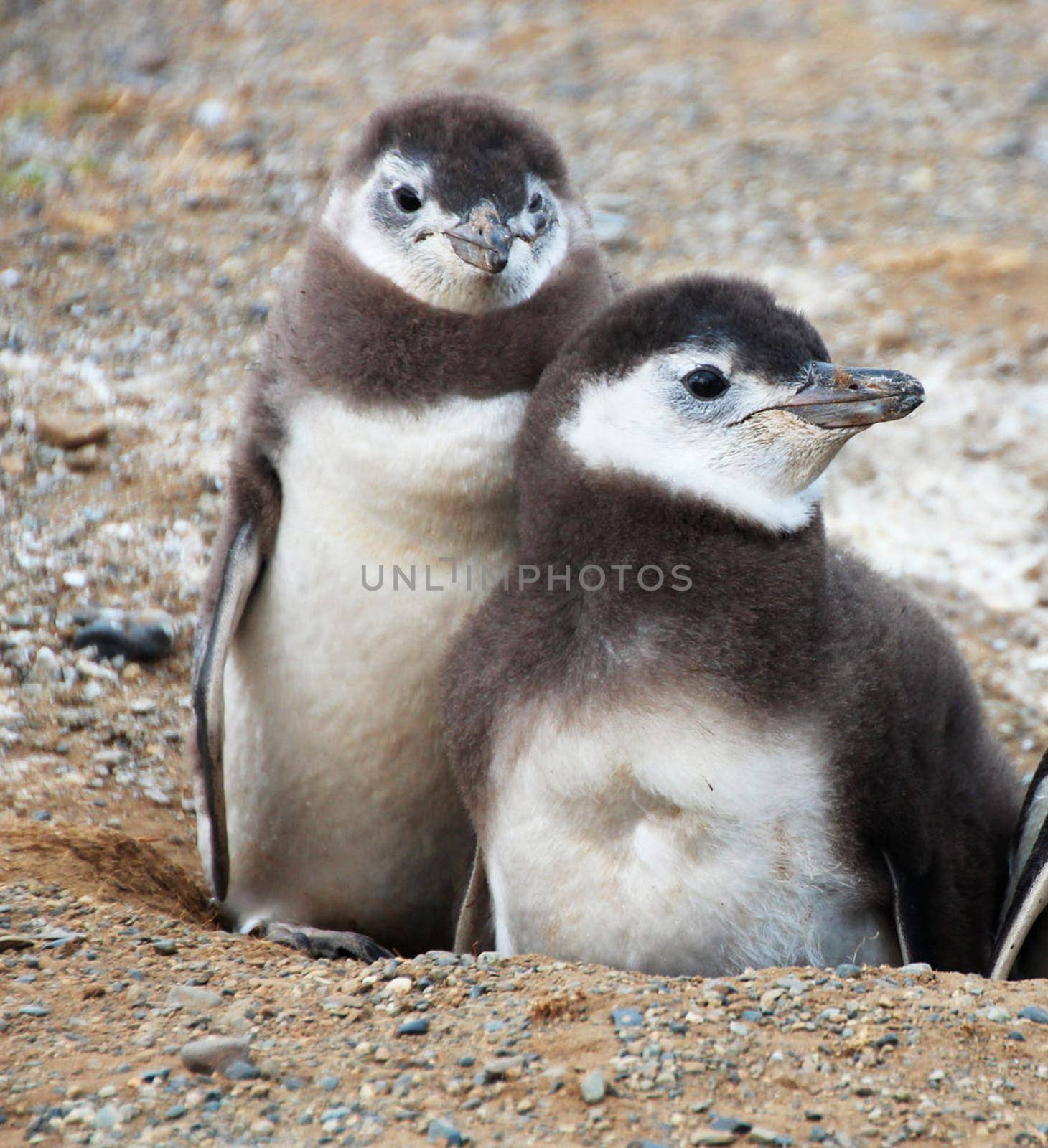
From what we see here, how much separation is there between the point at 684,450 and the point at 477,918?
3.86ft

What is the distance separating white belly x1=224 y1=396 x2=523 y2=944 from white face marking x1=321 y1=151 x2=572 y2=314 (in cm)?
24

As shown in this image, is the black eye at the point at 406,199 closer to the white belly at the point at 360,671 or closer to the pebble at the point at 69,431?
the white belly at the point at 360,671

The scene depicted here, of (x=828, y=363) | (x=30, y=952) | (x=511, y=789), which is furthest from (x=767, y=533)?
(x=30, y=952)

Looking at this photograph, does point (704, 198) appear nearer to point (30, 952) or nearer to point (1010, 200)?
point (1010, 200)

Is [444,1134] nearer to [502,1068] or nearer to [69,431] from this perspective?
[502,1068]

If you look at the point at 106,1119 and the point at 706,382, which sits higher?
the point at 706,382

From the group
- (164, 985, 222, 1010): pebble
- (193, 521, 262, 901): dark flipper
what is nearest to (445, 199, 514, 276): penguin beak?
(193, 521, 262, 901): dark flipper

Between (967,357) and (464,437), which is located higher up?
(464,437)

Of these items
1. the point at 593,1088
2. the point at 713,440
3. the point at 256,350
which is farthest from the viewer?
the point at 256,350

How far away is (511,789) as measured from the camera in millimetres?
2979

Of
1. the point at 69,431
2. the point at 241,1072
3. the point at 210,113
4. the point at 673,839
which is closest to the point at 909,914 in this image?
the point at 673,839

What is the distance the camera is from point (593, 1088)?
7.64ft

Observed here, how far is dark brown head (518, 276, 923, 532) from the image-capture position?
2.89m

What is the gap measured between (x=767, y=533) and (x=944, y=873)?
77 cm
